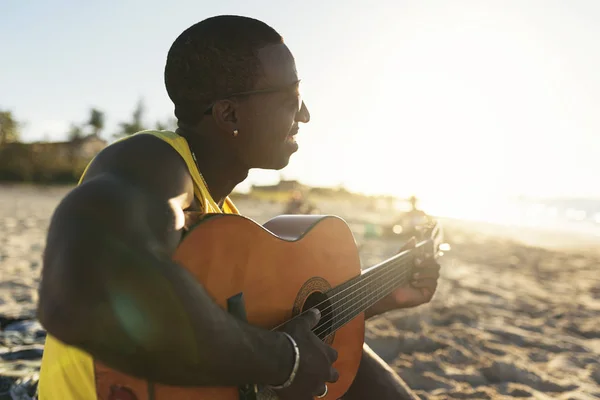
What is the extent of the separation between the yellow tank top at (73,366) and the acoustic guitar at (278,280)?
3.7 inches

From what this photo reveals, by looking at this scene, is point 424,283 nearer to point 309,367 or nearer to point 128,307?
point 309,367

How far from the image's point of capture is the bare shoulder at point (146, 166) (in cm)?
106

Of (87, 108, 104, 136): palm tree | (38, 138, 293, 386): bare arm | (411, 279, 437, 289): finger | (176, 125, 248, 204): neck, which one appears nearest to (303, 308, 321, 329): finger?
(38, 138, 293, 386): bare arm

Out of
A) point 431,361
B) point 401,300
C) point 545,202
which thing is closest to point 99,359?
point 401,300

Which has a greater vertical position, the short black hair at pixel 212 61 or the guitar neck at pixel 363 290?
the short black hair at pixel 212 61

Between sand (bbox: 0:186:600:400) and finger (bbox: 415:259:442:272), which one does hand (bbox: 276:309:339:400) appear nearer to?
finger (bbox: 415:259:442:272)

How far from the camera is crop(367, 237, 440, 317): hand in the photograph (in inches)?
102

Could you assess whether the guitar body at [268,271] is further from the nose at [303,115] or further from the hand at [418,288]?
the hand at [418,288]

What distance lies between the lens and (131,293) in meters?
0.90

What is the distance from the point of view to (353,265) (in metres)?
2.05

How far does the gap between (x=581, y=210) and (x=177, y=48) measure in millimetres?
68466

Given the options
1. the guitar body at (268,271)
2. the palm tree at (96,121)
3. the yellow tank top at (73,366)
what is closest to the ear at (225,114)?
the yellow tank top at (73,366)

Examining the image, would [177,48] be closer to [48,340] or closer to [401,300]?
[48,340]

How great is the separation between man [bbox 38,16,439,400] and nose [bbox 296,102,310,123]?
9cm
